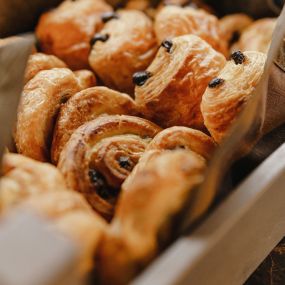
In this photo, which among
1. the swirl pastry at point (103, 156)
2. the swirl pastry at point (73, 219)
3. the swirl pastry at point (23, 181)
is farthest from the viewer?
the swirl pastry at point (103, 156)

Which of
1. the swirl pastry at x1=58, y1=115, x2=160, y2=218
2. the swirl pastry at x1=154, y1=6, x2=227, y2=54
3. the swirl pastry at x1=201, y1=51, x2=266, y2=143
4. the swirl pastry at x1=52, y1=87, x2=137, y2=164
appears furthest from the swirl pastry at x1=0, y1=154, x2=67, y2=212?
the swirl pastry at x1=154, y1=6, x2=227, y2=54

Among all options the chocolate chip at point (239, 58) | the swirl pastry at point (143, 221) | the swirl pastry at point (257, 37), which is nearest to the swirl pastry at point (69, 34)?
the swirl pastry at point (257, 37)

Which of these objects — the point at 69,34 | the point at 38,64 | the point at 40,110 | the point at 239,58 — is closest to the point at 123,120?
the point at 40,110

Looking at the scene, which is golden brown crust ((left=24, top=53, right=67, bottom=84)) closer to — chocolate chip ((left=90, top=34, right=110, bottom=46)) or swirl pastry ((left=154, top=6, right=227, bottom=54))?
chocolate chip ((left=90, top=34, right=110, bottom=46))

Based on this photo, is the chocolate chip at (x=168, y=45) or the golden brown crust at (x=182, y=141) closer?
the golden brown crust at (x=182, y=141)

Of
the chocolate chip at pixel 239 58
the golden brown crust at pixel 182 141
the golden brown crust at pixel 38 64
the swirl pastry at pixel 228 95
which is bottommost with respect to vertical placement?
the golden brown crust at pixel 38 64

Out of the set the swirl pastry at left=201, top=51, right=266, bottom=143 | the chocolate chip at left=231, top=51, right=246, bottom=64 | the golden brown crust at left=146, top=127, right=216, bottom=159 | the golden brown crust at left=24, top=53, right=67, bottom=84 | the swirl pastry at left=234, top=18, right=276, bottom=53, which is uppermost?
the chocolate chip at left=231, top=51, right=246, bottom=64

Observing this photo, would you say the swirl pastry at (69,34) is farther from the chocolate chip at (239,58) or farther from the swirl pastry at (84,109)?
the chocolate chip at (239,58)

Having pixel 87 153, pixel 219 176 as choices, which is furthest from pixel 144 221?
pixel 87 153

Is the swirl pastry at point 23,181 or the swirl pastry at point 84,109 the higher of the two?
the swirl pastry at point 23,181
